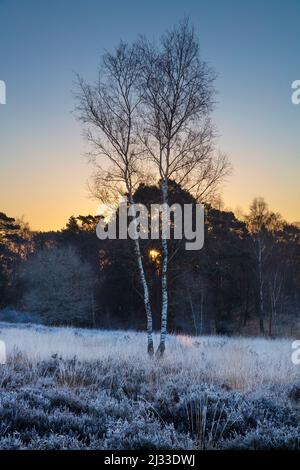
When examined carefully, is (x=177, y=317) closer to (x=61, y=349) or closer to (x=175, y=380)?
(x=61, y=349)

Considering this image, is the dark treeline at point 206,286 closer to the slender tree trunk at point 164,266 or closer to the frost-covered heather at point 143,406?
the slender tree trunk at point 164,266

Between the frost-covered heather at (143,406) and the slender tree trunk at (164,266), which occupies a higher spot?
the slender tree trunk at (164,266)

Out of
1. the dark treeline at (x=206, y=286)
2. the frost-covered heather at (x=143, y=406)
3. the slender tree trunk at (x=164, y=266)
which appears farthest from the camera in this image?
the dark treeline at (x=206, y=286)

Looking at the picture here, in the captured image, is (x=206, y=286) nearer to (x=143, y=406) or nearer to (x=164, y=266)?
(x=164, y=266)

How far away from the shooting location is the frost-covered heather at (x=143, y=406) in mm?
5090

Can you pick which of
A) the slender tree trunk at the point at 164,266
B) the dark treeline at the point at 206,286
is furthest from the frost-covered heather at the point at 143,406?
the dark treeline at the point at 206,286

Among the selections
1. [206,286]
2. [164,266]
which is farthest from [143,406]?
[206,286]

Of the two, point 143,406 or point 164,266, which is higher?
point 164,266

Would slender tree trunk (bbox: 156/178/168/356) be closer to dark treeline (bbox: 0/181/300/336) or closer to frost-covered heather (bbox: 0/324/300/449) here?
frost-covered heather (bbox: 0/324/300/449)

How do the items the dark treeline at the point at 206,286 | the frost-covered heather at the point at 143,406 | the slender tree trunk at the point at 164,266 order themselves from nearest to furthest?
the frost-covered heather at the point at 143,406
the slender tree trunk at the point at 164,266
the dark treeline at the point at 206,286

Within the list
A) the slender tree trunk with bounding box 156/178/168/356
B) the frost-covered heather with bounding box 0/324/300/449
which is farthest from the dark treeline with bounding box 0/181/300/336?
the frost-covered heather with bounding box 0/324/300/449

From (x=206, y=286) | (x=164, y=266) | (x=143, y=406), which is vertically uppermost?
(x=164, y=266)

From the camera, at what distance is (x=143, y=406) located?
6.31m

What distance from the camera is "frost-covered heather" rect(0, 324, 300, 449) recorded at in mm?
5090
